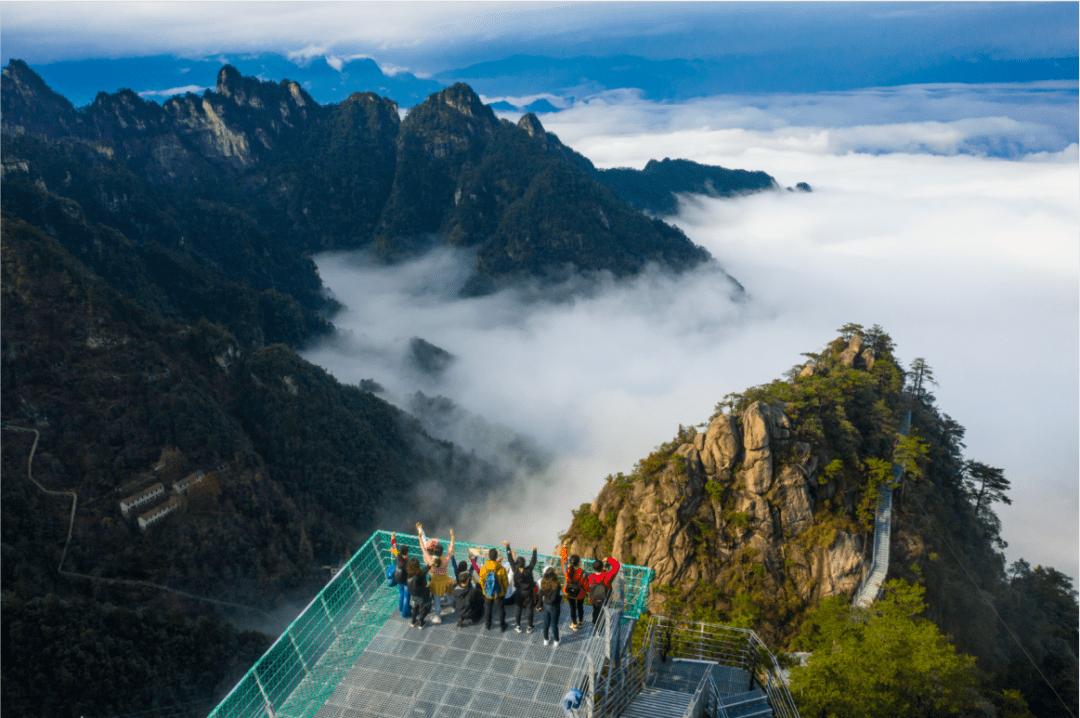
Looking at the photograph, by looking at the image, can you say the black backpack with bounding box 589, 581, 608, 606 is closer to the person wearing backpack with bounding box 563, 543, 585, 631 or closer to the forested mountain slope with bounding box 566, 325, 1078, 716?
the person wearing backpack with bounding box 563, 543, 585, 631

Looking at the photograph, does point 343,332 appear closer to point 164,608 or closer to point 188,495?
point 188,495

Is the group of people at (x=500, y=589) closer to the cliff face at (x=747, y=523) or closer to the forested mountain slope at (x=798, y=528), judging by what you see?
the forested mountain slope at (x=798, y=528)

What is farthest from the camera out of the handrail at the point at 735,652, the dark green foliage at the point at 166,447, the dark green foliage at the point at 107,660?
the dark green foliage at the point at 166,447

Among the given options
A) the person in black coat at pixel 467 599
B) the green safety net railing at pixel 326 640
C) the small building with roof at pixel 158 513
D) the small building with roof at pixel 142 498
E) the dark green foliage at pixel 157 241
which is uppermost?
the dark green foliage at pixel 157 241

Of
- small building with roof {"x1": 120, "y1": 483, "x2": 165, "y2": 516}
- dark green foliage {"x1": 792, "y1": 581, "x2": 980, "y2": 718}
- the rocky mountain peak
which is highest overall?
the rocky mountain peak

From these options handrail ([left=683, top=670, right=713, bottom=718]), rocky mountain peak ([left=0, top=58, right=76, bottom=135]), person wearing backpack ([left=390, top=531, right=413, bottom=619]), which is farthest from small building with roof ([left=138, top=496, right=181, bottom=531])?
rocky mountain peak ([left=0, top=58, right=76, bottom=135])

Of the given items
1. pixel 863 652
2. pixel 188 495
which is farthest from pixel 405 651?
pixel 188 495

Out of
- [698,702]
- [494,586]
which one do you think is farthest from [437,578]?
[698,702]

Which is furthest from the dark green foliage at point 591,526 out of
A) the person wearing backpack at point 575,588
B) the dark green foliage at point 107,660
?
the dark green foliage at point 107,660
